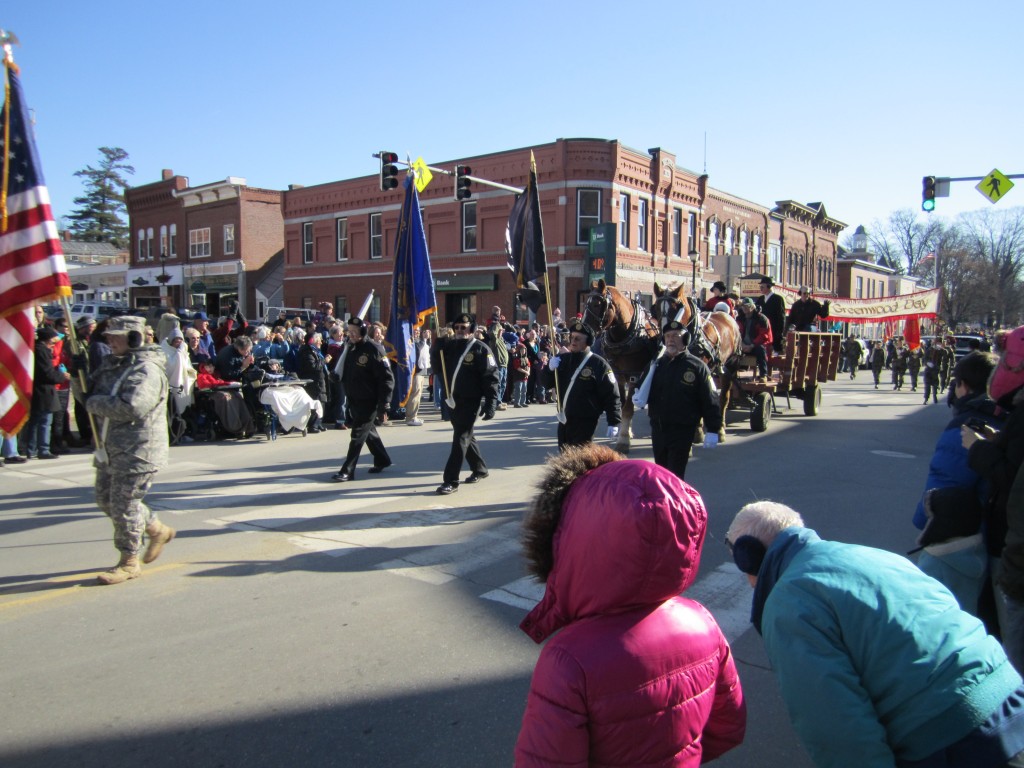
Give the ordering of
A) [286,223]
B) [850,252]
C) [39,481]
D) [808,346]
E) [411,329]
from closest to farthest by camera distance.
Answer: [39,481] < [411,329] < [808,346] < [286,223] < [850,252]

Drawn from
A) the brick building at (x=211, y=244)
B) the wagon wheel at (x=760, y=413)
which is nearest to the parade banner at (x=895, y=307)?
the wagon wheel at (x=760, y=413)

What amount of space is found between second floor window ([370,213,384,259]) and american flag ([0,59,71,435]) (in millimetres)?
33108

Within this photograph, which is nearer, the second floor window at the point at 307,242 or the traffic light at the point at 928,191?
the traffic light at the point at 928,191

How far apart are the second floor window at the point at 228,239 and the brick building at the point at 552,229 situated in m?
5.11

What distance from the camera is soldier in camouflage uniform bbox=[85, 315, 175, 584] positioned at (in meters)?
5.30

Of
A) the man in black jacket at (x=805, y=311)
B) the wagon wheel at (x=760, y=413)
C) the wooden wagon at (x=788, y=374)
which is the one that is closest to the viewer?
the wagon wheel at (x=760, y=413)

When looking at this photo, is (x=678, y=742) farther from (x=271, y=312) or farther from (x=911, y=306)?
(x=271, y=312)

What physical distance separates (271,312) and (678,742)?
37.2 meters

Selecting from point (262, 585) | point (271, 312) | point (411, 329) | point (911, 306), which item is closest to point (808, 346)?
point (911, 306)

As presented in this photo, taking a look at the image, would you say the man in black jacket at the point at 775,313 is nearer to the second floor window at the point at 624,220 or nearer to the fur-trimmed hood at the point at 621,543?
the fur-trimmed hood at the point at 621,543

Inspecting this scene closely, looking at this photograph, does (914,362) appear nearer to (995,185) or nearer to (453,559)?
(995,185)

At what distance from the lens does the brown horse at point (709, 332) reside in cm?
1080

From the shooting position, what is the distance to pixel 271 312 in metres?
36.6

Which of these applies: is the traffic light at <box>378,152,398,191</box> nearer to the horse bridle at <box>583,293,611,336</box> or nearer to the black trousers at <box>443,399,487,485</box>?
the horse bridle at <box>583,293,611,336</box>
